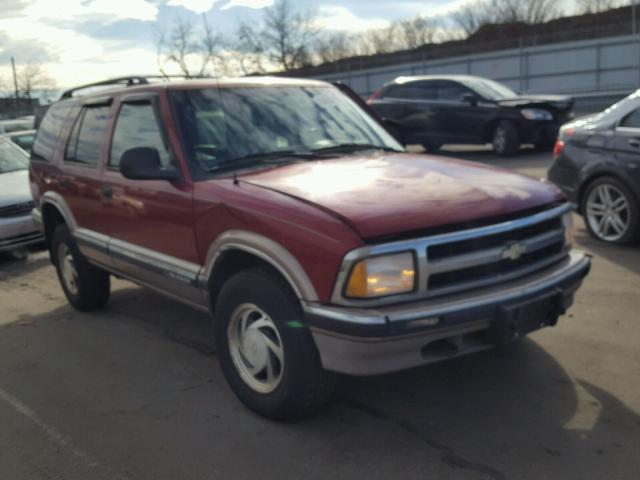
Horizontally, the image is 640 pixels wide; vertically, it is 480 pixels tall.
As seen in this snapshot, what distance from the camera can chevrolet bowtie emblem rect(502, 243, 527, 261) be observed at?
3.38m

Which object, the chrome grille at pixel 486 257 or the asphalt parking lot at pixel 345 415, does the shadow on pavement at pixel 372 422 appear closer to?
Result: the asphalt parking lot at pixel 345 415

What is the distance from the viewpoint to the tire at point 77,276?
18.8 ft

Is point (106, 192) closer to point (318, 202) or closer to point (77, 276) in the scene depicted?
point (77, 276)

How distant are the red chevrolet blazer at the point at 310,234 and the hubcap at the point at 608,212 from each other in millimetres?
3038

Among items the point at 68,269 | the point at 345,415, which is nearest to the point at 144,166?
the point at 345,415

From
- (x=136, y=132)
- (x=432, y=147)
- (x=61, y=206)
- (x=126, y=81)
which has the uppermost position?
(x=126, y=81)

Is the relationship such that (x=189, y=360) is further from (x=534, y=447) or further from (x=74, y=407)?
(x=534, y=447)

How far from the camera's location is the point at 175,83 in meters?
4.55

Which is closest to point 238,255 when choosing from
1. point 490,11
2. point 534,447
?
point 534,447

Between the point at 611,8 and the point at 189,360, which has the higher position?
the point at 611,8

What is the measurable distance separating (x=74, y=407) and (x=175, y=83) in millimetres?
2097

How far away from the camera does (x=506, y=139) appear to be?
Result: 13.8 metres

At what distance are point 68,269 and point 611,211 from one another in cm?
510

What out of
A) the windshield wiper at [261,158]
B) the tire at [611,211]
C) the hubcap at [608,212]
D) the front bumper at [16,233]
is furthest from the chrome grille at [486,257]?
the front bumper at [16,233]
